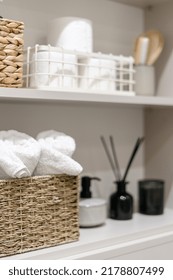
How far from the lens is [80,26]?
1126mm

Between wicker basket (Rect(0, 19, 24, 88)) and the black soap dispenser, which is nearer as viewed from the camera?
wicker basket (Rect(0, 19, 24, 88))

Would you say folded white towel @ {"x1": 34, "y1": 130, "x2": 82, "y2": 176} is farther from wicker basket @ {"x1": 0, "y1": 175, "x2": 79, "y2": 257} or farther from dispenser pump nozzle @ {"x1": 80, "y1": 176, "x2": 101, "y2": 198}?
dispenser pump nozzle @ {"x1": 80, "y1": 176, "x2": 101, "y2": 198}

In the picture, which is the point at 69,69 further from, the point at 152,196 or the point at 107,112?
the point at 152,196

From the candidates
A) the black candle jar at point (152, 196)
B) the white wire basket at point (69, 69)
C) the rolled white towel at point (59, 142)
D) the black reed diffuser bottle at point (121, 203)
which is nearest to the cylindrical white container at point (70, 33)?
the white wire basket at point (69, 69)

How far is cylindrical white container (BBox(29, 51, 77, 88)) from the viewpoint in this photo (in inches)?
41.5

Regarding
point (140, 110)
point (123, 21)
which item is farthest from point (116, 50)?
point (140, 110)

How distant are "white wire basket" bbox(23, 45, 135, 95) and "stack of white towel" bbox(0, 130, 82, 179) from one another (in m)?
0.14

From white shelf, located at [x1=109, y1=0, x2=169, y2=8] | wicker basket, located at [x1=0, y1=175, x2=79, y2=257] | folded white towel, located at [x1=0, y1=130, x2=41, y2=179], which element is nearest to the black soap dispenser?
wicker basket, located at [x1=0, y1=175, x2=79, y2=257]

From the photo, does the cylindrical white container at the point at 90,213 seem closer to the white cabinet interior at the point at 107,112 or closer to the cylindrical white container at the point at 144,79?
the white cabinet interior at the point at 107,112

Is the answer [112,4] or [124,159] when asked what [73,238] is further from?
[112,4]

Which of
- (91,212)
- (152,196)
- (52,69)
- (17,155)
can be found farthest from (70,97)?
(152,196)

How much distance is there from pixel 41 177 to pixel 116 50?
0.59 metres
